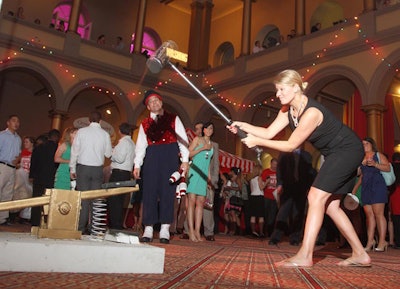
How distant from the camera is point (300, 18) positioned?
453 inches

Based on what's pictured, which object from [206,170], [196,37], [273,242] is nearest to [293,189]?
[273,242]

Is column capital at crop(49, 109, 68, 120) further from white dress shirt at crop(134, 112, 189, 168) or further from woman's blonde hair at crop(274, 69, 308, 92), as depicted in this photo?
woman's blonde hair at crop(274, 69, 308, 92)

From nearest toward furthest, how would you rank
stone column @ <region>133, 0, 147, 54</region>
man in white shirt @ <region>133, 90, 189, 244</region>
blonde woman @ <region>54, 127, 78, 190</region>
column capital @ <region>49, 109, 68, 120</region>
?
man in white shirt @ <region>133, 90, 189, 244</region>
blonde woman @ <region>54, 127, 78, 190</region>
column capital @ <region>49, 109, 68, 120</region>
stone column @ <region>133, 0, 147, 54</region>

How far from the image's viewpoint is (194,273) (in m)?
1.73

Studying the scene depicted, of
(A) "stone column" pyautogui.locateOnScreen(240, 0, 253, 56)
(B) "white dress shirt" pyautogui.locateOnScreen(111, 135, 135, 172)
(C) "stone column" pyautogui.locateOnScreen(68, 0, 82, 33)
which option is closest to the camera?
(B) "white dress shirt" pyautogui.locateOnScreen(111, 135, 135, 172)

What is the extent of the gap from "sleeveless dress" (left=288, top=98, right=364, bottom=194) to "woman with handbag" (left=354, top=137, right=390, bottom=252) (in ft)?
8.16

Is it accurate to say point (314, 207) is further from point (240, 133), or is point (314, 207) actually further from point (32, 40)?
point (32, 40)

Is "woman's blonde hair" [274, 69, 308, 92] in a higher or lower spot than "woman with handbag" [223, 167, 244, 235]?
higher

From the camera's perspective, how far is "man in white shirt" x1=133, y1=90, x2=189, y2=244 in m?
3.75

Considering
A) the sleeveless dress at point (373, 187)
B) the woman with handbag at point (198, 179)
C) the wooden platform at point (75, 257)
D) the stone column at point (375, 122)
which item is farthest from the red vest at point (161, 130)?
the stone column at point (375, 122)

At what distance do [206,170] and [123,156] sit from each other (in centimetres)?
114

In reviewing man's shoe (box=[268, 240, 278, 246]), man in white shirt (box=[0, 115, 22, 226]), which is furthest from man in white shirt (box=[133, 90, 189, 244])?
man in white shirt (box=[0, 115, 22, 226])

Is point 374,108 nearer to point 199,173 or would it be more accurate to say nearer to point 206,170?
point 206,170

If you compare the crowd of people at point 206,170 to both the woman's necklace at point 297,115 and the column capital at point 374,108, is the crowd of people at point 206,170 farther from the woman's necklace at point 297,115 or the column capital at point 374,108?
the column capital at point 374,108
